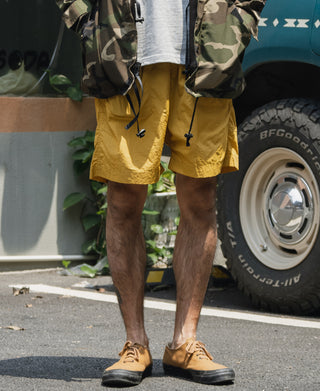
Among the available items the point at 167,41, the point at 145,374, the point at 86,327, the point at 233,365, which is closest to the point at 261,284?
the point at 86,327

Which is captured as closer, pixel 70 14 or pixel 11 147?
pixel 70 14

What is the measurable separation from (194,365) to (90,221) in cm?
312

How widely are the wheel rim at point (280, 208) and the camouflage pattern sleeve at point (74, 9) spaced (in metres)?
1.83

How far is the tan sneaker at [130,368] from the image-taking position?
3461 millimetres

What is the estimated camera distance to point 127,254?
143 inches

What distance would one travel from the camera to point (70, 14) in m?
3.51

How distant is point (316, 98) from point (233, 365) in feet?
5.90

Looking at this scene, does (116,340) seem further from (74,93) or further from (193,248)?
(74,93)

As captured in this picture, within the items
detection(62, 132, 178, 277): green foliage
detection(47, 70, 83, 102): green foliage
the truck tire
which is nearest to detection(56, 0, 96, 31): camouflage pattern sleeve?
the truck tire

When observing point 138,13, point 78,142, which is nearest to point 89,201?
point 78,142

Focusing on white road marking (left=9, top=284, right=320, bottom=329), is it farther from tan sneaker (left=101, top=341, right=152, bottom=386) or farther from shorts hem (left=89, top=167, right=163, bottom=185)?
shorts hem (left=89, top=167, right=163, bottom=185)

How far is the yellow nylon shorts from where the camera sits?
3492 mm

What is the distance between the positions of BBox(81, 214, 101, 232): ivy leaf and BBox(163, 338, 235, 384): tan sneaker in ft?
9.65

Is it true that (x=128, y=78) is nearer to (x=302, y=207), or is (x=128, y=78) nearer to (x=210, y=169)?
(x=210, y=169)
